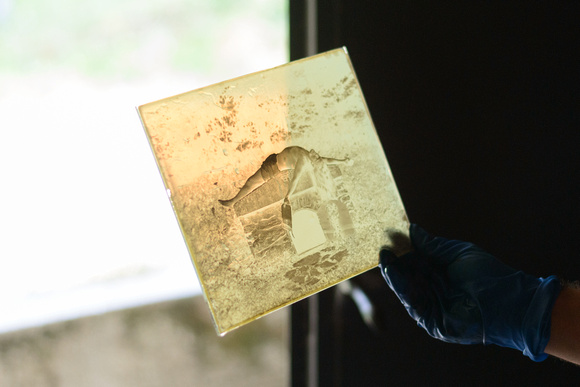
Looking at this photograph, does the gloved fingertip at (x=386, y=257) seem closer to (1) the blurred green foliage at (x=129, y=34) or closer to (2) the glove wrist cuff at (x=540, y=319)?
(2) the glove wrist cuff at (x=540, y=319)

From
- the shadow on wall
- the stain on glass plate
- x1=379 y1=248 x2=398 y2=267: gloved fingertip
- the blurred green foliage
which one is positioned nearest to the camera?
the stain on glass plate

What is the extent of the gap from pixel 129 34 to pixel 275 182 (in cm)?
79

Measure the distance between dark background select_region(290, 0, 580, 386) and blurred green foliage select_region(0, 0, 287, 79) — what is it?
0.22 meters

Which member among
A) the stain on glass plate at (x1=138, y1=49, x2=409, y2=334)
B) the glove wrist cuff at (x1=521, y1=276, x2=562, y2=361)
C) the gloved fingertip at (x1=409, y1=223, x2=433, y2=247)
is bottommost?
the glove wrist cuff at (x1=521, y1=276, x2=562, y2=361)

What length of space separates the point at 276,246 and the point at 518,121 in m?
0.93

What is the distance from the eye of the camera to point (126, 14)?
1.12 metres

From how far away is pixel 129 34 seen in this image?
1127mm

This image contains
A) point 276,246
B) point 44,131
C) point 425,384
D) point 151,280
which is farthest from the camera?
point 151,280

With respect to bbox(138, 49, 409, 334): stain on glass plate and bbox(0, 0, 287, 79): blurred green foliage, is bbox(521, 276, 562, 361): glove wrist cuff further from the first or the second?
bbox(0, 0, 287, 79): blurred green foliage

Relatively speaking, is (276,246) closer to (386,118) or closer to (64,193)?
(386,118)

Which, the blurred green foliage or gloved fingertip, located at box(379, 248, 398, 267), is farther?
the blurred green foliage

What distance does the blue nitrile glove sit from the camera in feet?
2.54

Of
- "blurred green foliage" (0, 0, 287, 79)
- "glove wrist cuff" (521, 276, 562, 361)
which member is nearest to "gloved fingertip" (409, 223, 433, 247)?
"glove wrist cuff" (521, 276, 562, 361)

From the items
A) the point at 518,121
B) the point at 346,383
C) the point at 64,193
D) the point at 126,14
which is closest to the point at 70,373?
the point at 64,193
